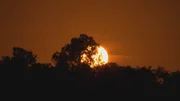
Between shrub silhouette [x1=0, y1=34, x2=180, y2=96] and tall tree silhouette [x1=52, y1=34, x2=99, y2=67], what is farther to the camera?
tall tree silhouette [x1=52, y1=34, x2=99, y2=67]

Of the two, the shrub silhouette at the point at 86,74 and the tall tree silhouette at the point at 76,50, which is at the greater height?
the tall tree silhouette at the point at 76,50

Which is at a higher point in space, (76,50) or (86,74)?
(76,50)

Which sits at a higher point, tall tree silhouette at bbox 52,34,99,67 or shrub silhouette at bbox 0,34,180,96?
tall tree silhouette at bbox 52,34,99,67

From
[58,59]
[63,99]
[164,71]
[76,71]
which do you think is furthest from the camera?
[164,71]

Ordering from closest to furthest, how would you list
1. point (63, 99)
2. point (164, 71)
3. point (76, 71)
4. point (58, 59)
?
point (63, 99), point (76, 71), point (58, 59), point (164, 71)

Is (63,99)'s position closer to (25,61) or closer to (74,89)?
(74,89)

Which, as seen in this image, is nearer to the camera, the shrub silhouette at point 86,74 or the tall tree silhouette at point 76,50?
the shrub silhouette at point 86,74

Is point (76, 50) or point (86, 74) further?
point (76, 50)

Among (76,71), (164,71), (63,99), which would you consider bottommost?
(63,99)

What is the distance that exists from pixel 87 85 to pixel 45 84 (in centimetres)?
774

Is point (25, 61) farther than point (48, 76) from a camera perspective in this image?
Yes

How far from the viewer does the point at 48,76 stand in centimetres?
11206

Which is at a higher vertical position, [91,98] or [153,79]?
[153,79]

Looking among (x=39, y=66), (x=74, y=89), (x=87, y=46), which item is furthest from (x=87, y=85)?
(x=87, y=46)
